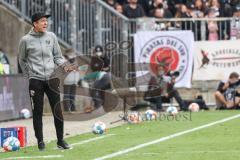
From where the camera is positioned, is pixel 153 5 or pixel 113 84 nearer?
pixel 113 84

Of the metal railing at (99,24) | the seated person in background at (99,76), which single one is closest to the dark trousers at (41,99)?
the seated person in background at (99,76)

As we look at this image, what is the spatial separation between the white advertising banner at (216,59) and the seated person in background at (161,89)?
0.91 meters

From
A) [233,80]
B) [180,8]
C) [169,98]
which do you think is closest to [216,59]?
[233,80]

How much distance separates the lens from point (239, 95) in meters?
22.8

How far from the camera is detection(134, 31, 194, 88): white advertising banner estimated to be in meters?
24.3

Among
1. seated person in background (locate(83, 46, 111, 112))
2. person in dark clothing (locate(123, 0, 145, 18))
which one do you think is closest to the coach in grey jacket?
seated person in background (locate(83, 46, 111, 112))

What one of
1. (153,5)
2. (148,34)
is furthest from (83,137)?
(153,5)

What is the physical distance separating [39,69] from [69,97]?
33.3ft

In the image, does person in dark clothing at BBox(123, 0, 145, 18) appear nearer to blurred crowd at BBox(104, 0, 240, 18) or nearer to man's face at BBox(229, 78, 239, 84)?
blurred crowd at BBox(104, 0, 240, 18)

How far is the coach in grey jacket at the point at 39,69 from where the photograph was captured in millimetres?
12500

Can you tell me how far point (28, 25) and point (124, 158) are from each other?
1231 centimetres

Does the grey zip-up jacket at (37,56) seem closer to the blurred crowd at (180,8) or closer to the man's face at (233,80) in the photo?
the man's face at (233,80)

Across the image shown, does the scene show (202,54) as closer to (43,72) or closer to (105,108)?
(105,108)

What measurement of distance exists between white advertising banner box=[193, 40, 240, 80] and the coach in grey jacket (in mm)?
12037
